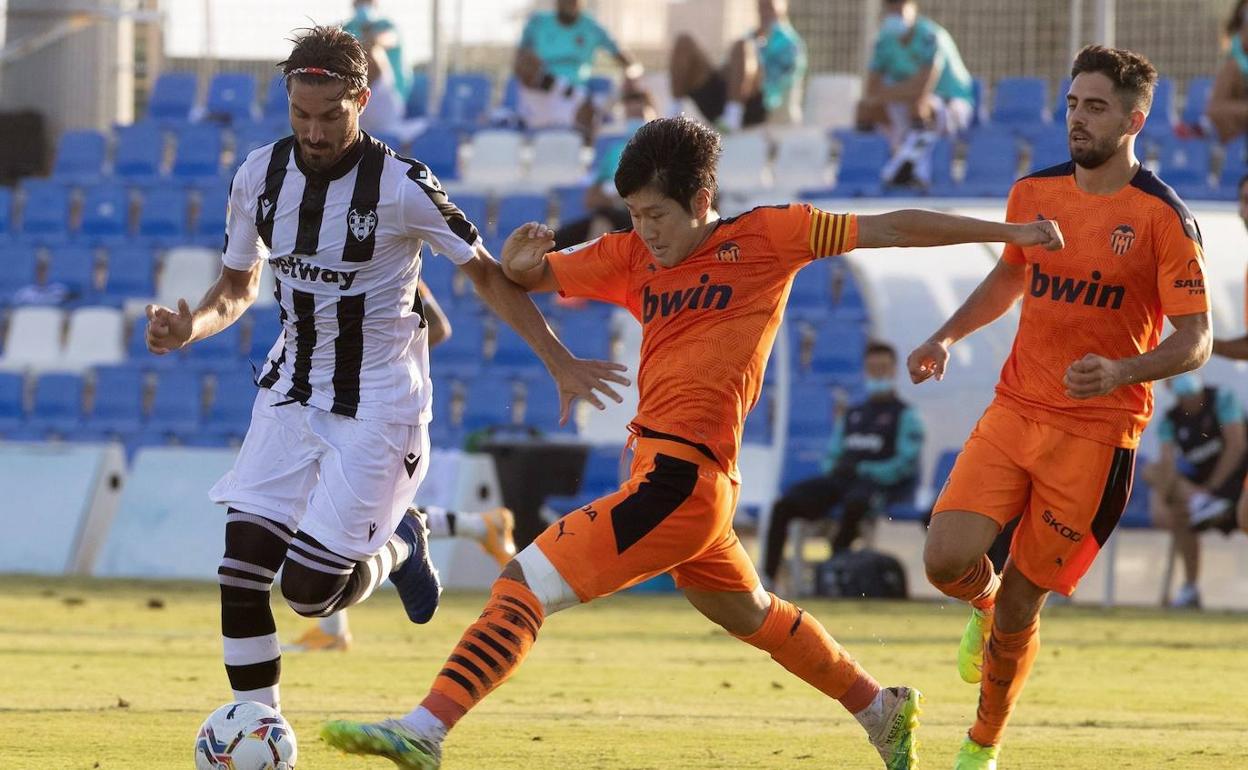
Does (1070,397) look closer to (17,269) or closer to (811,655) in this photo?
(811,655)

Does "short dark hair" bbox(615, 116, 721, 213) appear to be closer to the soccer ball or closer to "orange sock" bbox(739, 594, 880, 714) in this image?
"orange sock" bbox(739, 594, 880, 714)

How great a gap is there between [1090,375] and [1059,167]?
1.01 meters

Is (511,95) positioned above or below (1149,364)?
above

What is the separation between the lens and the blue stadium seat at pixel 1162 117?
60.2 feet

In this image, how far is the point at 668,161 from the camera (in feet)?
19.0

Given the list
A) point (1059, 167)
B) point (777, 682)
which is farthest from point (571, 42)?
point (1059, 167)

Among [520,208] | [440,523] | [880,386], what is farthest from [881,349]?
[440,523]

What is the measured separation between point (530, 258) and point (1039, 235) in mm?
1508

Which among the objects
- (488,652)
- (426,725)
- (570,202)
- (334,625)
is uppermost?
(570,202)

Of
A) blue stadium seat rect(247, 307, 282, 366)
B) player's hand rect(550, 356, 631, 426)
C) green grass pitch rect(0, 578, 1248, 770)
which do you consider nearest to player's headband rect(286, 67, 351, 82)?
player's hand rect(550, 356, 631, 426)

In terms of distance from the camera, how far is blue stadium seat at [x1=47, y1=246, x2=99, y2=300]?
20828 mm

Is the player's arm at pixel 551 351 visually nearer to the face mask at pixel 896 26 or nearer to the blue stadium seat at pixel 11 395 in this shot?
the face mask at pixel 896 26

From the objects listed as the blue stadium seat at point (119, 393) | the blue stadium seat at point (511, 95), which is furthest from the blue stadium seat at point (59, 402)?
the blue stadium seat at point (511, 95)

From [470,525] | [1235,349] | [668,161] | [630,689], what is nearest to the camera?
[668,161]
